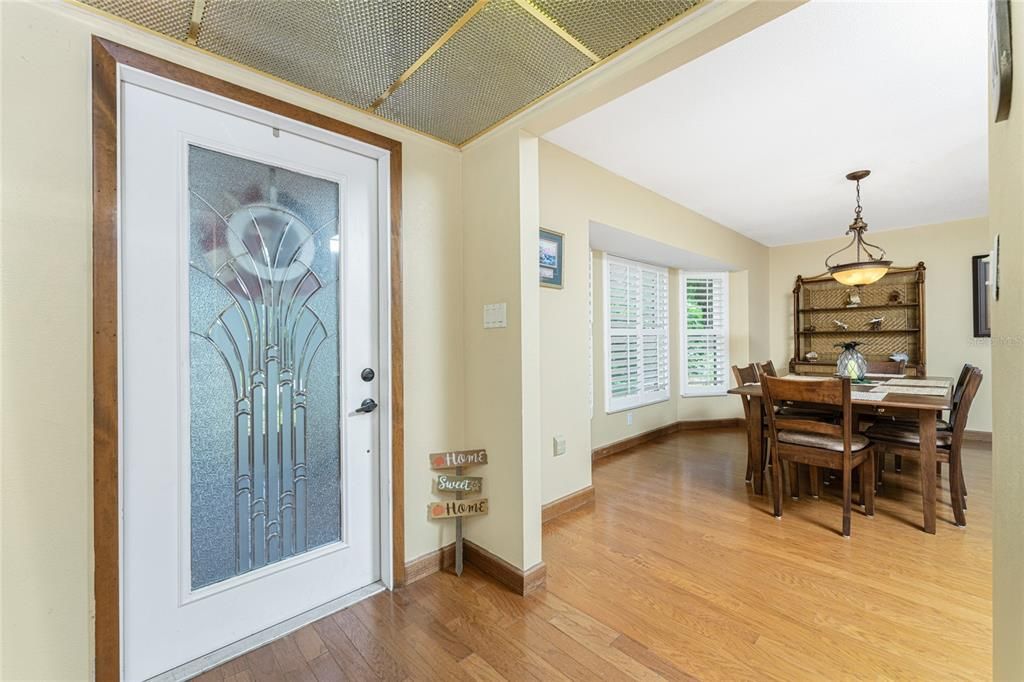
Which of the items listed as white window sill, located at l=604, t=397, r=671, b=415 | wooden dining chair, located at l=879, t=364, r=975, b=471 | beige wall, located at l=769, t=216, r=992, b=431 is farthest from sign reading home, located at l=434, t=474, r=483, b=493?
beige wall, located at l=769, t=216, r=992, b=431

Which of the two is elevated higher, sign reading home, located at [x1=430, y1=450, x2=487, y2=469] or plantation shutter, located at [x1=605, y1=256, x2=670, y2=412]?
plantation shutter, located at [x1=605, y1=256, x2=670, y2=412]

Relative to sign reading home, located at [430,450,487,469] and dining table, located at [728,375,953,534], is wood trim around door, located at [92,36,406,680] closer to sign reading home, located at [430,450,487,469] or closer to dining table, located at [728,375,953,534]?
sign reading home, located at [430,450,487,469]

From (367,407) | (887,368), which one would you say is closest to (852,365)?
(887,368)

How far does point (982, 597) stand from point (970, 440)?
13.2ft

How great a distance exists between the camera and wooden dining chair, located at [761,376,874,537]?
2449 mm

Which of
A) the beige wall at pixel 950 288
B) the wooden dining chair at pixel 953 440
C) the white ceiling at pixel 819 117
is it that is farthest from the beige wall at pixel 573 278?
the beige wall at pixel 950 288

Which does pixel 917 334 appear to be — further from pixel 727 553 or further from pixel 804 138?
pixel 727 553

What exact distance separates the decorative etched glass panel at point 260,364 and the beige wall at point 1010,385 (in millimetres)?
2013

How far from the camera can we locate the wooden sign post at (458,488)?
2.10 metres

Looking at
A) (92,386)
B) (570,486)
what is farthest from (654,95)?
(92,386)

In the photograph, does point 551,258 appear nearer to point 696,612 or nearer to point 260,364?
point 260,364

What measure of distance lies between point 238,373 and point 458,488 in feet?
3.66

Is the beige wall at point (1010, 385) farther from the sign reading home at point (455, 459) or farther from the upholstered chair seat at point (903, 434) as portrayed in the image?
the upholstered chair seat at point (903, 434)

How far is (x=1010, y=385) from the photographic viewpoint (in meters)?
0.66
